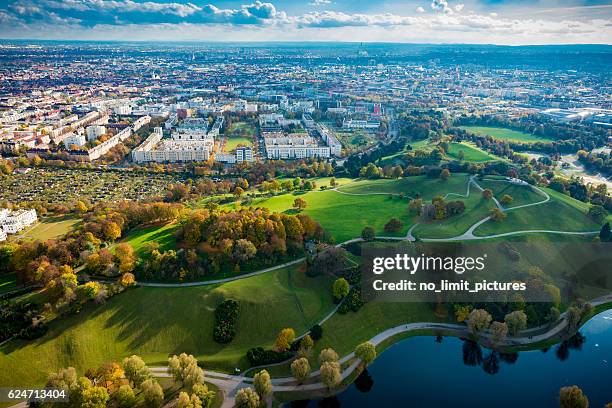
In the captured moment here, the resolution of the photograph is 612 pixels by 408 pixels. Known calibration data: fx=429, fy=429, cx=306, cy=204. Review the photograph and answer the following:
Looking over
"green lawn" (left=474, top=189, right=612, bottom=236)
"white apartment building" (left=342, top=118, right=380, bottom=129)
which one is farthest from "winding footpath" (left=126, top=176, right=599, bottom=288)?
"white apartment building" (left=342, top=118, right=380, bottom=129)

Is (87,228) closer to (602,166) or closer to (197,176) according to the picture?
(197,176)

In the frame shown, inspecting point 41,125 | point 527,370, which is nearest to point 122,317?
point 527,370

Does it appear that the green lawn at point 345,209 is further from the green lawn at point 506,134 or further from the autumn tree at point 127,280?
the green lawn at point 506,134

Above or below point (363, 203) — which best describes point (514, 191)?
above

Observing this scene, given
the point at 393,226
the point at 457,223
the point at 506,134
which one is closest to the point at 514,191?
the point at 457,223

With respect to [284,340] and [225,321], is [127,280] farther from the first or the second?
[284,340]

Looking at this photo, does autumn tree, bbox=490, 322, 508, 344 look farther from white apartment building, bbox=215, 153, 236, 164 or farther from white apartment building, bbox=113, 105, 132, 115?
white apartment building, bbox=113, 105, 132, 115
